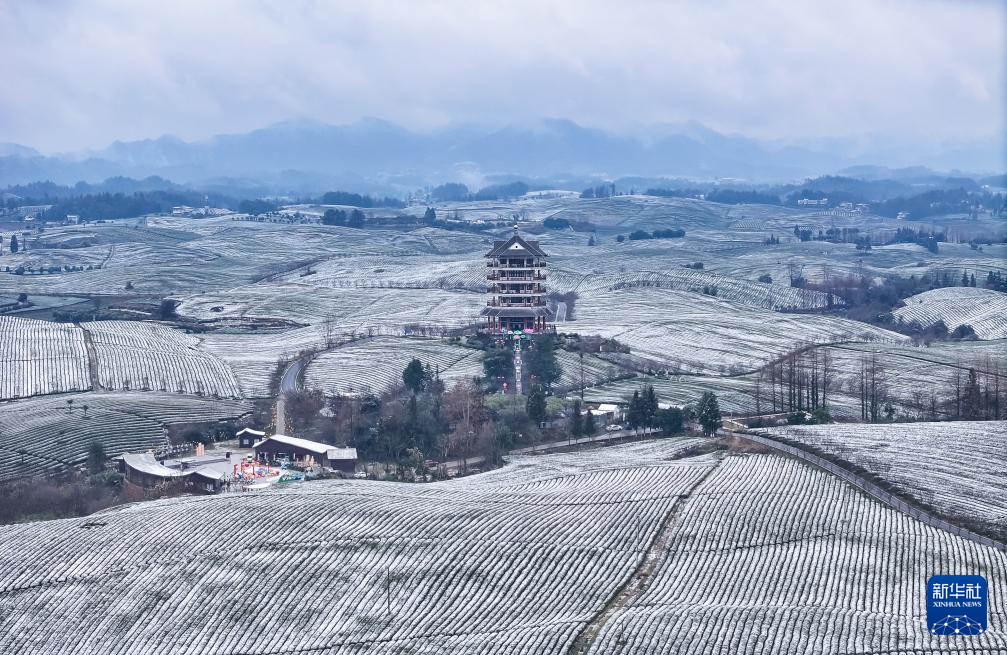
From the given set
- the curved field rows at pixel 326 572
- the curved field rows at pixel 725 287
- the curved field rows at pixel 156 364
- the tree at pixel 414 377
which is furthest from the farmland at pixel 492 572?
the curved field rows at pixel 725 287

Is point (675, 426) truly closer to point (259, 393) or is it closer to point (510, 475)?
point (510, 475)

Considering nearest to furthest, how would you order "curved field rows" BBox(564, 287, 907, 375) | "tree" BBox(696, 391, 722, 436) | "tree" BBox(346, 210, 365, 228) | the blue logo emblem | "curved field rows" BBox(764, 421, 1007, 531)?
the blue logo emblem < "curved field rows" BBox(764, 421, 1007, 531) < "tree" BBox(696, 391, 722, 436) < "curved field rows" BBox(564, 287, 907, 375) < "tree" BBox(346, 210, 365, 228)

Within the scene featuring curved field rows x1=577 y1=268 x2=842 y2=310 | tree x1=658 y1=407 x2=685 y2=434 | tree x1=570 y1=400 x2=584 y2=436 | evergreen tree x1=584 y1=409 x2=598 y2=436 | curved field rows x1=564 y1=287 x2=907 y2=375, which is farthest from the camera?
curved field rows x1=577 y1=268 x2=842 y2=310

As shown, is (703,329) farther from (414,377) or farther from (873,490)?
(873,490)

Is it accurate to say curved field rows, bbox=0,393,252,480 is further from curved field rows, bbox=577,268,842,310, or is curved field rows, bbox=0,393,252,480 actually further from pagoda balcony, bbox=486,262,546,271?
curved field rows, bbox=577,268,842,310

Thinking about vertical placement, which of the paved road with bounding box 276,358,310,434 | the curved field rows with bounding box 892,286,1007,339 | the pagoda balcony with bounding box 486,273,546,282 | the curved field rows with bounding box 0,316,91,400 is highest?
the pagoda balcony with bounding box 486,273,546,282

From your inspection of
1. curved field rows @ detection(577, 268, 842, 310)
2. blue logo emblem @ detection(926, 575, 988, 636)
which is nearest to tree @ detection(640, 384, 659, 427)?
blue logo emblem @ detection(926, 575, 988, 636)

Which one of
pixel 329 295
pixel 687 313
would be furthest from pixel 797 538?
pixel 329 295
